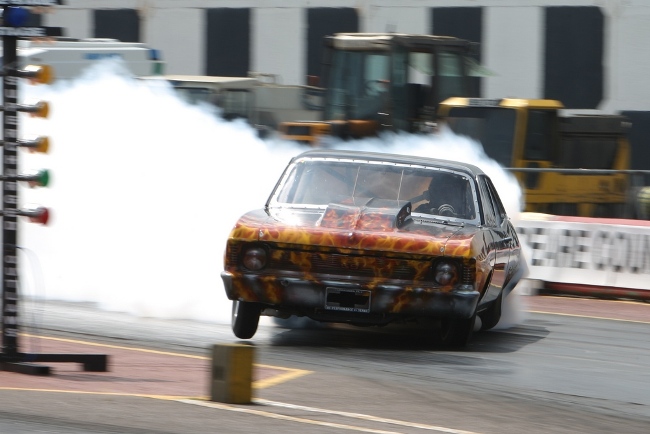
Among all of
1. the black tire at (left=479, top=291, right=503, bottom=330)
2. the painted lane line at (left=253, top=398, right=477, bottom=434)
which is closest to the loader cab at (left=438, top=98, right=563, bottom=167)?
the black tire at (left=479, top=291, right=503, bottom=330)

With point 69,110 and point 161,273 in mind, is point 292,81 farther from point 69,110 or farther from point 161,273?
point 161,273

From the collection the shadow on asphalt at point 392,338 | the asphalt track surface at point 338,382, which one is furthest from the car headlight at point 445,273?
the shadow on asphalt at point 392,338

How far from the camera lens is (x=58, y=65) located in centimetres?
2070

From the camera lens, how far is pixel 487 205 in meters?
10.9

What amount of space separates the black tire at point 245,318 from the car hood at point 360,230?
0.57m

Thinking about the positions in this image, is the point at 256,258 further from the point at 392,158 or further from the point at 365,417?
the point at 365,417

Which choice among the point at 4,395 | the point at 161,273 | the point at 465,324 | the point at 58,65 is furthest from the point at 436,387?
the point at 58,65

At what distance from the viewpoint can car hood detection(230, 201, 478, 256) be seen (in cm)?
959

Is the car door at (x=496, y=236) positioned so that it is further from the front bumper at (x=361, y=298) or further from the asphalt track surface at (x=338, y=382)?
the front bumper at (x=361, y=298)

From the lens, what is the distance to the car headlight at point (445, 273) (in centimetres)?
959

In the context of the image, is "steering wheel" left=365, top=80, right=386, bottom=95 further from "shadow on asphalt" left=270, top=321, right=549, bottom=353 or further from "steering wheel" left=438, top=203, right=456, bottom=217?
"steering wheel" left=438, top=203, right=456, bottom=217

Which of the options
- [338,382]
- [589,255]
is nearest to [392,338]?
[338,382]

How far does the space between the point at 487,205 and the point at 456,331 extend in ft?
4.27

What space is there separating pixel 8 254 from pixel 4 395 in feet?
4.08
